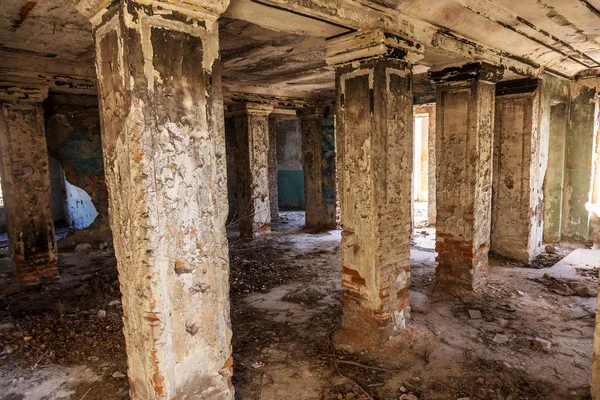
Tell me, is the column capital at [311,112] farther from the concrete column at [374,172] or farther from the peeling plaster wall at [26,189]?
the concrete column at [374,172]

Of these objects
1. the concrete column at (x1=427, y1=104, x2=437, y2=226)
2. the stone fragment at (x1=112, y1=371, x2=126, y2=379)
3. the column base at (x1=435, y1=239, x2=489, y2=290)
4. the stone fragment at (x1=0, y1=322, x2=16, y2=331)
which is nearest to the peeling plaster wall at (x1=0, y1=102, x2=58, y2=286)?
the stone fragment at (x1=0, y1=322, x2=16, y2=331)

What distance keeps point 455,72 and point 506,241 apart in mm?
3194

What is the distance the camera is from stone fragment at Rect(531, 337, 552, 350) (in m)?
3.67

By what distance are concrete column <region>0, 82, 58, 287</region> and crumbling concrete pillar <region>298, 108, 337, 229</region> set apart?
5.31m

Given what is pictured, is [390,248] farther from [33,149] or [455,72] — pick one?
[33,149]

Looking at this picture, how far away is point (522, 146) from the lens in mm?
5957

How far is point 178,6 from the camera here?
212 cm

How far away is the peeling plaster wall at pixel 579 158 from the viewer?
705cm

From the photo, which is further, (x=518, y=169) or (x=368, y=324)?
(x=518, y=169)

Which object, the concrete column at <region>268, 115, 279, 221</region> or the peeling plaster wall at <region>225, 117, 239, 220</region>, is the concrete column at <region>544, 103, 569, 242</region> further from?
the peeling plaster wall at <region>225, 117, 239, 220</region>

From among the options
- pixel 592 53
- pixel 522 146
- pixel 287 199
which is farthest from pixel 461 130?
pixel 287 199

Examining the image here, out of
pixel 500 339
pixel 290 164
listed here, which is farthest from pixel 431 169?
pixel 500 339

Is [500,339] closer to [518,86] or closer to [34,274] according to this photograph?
[518,86]

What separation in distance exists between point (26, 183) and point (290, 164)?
8.61m
